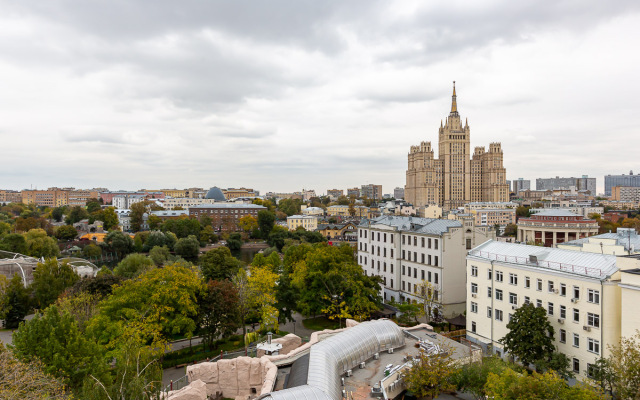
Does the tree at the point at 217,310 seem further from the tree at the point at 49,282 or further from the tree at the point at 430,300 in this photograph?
the tree at the point at 430,300

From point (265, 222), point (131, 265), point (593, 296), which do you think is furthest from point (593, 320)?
point (265, 222)

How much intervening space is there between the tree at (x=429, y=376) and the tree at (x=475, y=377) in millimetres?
482

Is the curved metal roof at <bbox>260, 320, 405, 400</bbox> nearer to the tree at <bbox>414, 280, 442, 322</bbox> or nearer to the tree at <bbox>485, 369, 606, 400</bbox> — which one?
the tree at <bbox>485, 369, 606, 400</bbox>

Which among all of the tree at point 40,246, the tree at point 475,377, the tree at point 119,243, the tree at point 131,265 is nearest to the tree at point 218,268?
the tree at point 131,265

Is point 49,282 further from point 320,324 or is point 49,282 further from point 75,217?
point 75,217

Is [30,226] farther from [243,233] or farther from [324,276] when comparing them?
[324,276]

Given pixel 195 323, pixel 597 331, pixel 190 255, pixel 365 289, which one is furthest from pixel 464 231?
pixel 190 255

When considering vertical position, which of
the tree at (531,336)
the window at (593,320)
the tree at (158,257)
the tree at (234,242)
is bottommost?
the tree at (234,242)

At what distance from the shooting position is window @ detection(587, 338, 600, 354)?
27281 mm

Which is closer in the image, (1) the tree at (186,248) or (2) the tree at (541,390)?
(2) the tree at (541,390)

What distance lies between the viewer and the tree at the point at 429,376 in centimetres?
2488

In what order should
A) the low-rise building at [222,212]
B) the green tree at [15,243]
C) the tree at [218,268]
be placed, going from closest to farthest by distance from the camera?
the tree at [218,268]
the green tree at [15,243]
the low-rise building at [222,212]

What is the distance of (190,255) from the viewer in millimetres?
108938

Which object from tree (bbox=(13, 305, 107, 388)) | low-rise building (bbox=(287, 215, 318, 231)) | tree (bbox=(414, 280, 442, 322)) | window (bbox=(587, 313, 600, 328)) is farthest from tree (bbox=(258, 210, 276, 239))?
window (bbox=(587, 313, 600, 328))
